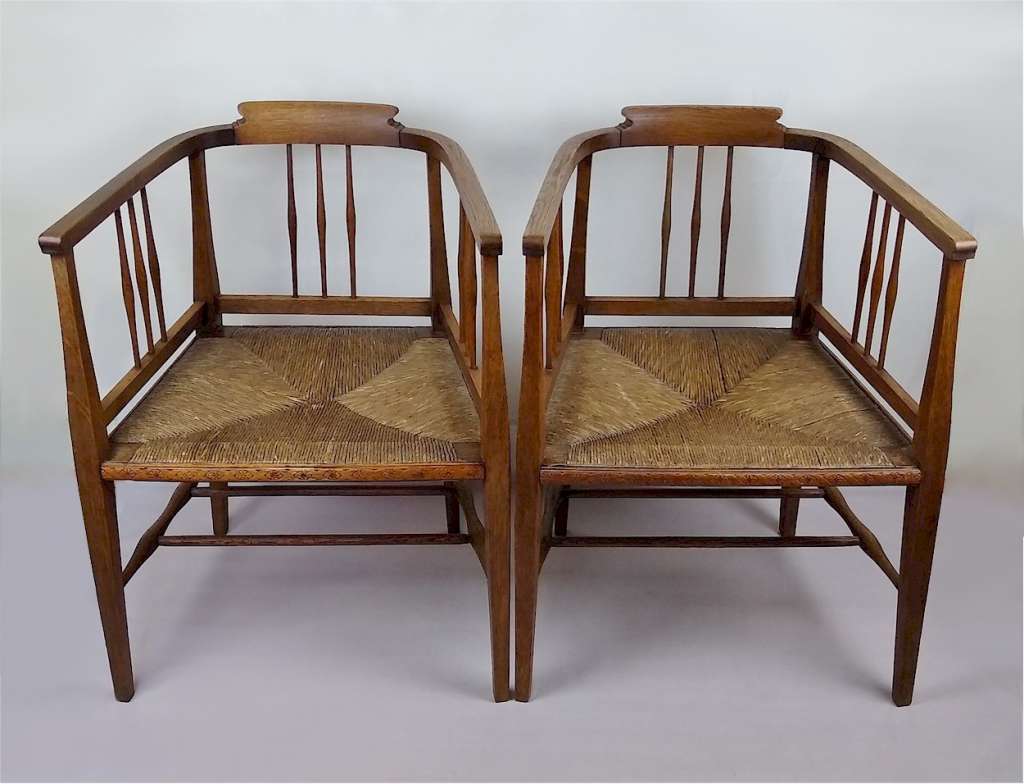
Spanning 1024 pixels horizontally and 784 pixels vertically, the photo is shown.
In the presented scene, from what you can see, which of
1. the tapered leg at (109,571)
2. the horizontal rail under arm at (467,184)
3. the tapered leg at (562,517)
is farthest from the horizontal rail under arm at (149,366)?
the tapered leg at (562,517)

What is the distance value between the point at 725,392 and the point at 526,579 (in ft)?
1.59

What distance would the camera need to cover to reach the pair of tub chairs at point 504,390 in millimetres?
1794

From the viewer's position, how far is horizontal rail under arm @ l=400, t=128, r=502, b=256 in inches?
65.7

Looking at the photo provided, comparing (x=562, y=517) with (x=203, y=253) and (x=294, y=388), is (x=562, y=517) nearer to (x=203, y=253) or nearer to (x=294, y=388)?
(x=294, y=388)

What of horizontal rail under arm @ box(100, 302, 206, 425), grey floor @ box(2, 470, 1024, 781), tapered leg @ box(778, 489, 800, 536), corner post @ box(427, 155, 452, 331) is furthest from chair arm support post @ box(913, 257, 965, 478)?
horizontal rail under arm @ box(100, 302, 206, 425)

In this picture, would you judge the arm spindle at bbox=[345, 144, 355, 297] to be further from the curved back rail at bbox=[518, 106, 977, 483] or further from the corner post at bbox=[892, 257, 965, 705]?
the corner post at bbox=[892, 257, 965, 705]

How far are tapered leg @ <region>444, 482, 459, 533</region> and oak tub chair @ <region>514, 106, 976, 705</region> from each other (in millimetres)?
261

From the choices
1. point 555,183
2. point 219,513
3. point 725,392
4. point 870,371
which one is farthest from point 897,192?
point 219,513

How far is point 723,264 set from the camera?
90.4 inches

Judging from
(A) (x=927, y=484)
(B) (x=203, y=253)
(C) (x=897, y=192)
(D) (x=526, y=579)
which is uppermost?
(C) (x=897, y=192)

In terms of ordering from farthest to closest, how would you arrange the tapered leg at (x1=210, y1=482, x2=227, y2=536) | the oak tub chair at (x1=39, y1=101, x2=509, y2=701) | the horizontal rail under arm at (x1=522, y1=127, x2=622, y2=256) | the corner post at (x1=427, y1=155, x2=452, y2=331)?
the tapered leg at (x1=210, y1=482, x2=227, y2=536) < the corner post at (x1=427, y1=155, x2=452, y2=331) < the oak tub chair at (x1=39, y1=101, x2=509, y2=701) < the horizontal rail under arm at (x1=522, y1=127, x2=622, y2=256)
